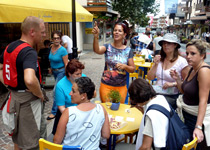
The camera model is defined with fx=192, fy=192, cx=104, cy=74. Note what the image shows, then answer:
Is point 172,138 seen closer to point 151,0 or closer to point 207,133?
point 207,133

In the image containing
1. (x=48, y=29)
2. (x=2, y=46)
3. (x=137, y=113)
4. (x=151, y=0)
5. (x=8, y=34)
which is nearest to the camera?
(x=137, y=113)

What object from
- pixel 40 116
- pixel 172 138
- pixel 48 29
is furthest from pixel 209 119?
pixel 48 29

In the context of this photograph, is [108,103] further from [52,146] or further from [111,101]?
[52,146]

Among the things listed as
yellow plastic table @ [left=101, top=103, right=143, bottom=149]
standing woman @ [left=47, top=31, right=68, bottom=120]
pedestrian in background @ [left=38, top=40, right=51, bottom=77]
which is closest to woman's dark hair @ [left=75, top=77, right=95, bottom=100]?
yellow plastic table @ [left=101, top=103, right=143, bottom=149]

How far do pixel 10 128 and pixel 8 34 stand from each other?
6386 millimetres

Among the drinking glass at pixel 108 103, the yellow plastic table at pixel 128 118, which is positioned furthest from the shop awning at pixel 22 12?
the yellow plastic table at pixel 128 118

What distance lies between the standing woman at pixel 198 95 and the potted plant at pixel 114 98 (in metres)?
0.88

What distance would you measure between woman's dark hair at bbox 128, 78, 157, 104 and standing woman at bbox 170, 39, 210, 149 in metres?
0.56

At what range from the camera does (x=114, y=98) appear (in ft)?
9.30

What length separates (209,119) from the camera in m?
2.14

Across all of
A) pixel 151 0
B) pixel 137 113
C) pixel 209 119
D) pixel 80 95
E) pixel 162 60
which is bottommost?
pixel 137 113

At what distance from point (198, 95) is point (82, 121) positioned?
1.31m

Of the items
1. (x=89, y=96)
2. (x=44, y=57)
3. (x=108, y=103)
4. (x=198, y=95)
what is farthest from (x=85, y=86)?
(x=44, y=57)

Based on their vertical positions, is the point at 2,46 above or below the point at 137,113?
above
